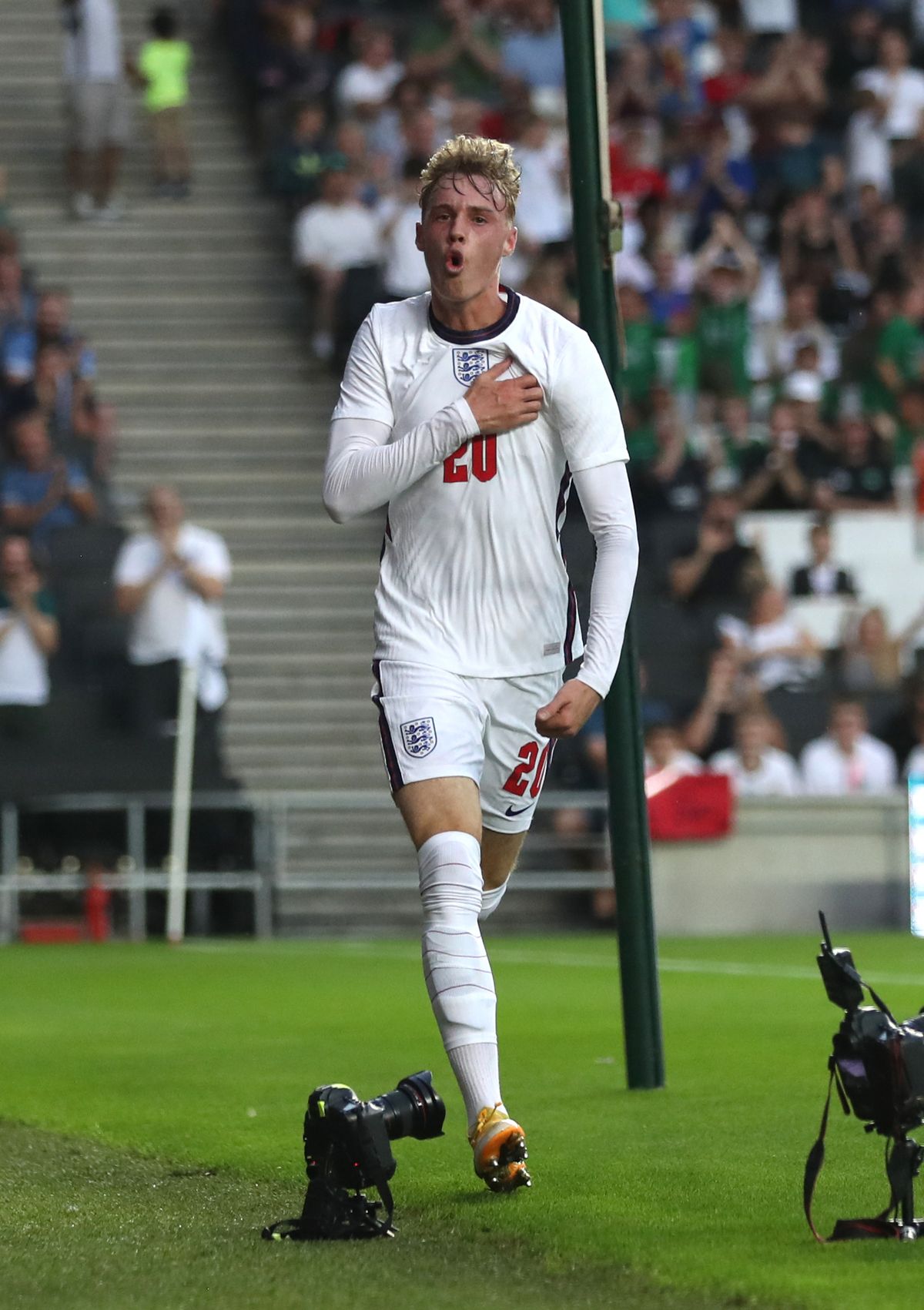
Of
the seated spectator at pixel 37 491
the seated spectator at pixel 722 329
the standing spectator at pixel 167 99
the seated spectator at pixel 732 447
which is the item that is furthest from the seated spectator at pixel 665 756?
the standing spectator at pixel 167 99

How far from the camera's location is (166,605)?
17297mm

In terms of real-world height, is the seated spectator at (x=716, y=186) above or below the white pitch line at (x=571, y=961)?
above

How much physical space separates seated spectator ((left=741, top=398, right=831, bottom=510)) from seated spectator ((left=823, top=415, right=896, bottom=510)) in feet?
0.41

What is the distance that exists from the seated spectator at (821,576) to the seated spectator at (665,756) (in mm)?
2323

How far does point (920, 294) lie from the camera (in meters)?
21.4

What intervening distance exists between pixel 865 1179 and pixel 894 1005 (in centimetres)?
488

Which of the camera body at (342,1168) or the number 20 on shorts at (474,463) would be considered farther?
the number 20 on shorts at (474,463)

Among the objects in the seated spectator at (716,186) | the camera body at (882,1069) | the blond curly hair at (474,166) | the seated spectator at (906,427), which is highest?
the seated spectator at (716,186)

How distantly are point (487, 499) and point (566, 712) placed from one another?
0.61 meters

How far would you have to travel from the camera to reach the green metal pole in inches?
305

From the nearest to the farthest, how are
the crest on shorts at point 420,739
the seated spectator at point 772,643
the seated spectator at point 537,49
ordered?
1. the crest on shorts at point 420,739
2. the seated spectator at point 772,643
3. the seated spectator at point 537,49

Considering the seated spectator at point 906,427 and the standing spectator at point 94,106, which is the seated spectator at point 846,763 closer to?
the seated spectator at point 906,427

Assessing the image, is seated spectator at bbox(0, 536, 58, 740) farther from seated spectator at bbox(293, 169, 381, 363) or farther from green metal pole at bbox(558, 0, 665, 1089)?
green metal pole at bbox(558, 0, 665, 1089)

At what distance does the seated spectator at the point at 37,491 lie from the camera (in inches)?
710
